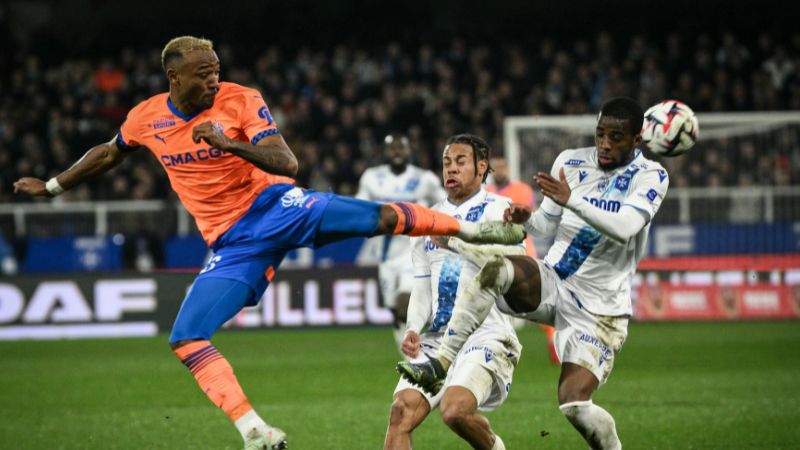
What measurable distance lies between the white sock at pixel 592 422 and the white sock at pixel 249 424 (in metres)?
1.62

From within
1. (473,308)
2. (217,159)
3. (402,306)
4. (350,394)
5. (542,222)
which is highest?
(217,159)

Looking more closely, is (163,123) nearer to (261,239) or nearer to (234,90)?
(234,90)

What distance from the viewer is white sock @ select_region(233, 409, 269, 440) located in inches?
230

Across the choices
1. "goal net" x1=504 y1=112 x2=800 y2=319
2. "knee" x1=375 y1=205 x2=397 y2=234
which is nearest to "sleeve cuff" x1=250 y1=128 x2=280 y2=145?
"knee" x1=375 y1=205 x2=397 y2=234

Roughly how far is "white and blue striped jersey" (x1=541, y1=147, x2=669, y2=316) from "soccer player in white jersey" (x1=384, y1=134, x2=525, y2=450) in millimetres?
330

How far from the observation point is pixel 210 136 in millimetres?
5973

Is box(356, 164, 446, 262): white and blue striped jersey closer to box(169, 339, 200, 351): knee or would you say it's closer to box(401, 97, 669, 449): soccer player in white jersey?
box(401, 97, 669, 449): soccer player in white jersey

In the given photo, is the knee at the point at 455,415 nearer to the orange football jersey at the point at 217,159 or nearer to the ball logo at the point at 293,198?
the ball logo at the point at 293,198

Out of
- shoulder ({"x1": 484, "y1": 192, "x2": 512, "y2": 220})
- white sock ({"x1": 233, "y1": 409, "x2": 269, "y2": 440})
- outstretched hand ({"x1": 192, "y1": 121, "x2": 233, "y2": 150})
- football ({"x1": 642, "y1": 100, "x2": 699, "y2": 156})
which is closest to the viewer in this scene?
white sock ({"x1": 233, "y1": 409, "x2": 269, "y2": 440})

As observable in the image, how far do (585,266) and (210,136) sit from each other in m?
2.28

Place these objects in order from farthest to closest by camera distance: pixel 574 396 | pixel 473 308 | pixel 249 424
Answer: pixel 574 396 → pixel 473 308 → pixel 249 424

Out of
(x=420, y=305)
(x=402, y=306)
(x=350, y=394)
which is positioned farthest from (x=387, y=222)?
(x=402, y=306)

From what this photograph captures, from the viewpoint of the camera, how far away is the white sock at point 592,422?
6.23 m

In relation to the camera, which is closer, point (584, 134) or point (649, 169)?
point (649, 169)
